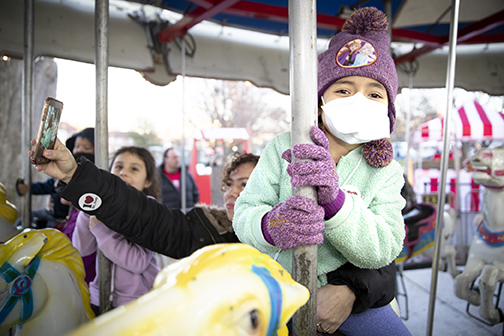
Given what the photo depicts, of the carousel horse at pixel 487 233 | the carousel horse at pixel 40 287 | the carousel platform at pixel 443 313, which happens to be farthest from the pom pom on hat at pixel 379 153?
the carousel platform at pixel 443 313

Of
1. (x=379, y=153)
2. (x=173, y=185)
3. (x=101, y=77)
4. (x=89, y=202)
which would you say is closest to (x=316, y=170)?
(x=379, y=153)

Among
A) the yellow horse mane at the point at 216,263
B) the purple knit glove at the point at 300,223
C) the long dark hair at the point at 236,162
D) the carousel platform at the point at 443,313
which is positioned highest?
the long dark hair at the point at 236,162

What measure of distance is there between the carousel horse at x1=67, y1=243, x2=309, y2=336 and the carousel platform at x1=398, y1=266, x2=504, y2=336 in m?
2.62

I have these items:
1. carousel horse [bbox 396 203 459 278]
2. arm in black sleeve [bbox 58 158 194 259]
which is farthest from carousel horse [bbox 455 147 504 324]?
arm in black sleeve [bbox 58 158 194 259]

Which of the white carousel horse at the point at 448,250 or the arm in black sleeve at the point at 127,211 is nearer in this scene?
the arm in black sleeve at the point at 127,211

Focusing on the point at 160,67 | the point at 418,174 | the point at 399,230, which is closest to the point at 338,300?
the point at 399,230

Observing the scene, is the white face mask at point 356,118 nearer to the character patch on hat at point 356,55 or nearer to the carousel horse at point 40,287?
the character patch on hat at point 356,55

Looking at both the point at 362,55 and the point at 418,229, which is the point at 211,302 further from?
the point at 418,229

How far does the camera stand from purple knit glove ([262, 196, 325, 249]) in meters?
0.60

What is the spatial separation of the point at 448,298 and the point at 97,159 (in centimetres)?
348

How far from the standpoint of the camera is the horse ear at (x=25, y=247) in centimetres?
88

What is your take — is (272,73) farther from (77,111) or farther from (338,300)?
(338,300)

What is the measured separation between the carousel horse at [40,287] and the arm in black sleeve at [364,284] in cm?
78

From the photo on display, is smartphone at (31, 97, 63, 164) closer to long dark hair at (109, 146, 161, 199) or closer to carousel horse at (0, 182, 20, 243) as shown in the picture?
carousel horse at (0, 182, 20, 243)
